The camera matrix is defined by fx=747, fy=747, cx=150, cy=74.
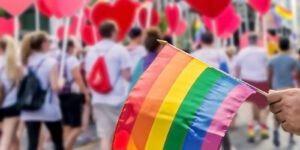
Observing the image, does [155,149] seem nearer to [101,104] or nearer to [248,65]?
[101,104]

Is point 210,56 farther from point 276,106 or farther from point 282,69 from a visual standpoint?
point 276,106

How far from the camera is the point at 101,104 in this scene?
8.96 metres

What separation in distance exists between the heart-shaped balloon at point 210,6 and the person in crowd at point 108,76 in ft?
8.43

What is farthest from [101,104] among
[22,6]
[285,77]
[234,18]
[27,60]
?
[234,18]

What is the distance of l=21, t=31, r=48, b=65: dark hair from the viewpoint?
8.43 m

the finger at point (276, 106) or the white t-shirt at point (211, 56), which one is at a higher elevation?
the finger at point (276, 106)

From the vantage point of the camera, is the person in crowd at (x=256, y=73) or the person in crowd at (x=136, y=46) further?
the person in crowd at (x=256, y=73)

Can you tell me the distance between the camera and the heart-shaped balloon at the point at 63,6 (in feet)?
38.6

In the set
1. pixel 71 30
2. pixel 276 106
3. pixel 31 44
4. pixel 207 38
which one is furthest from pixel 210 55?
pixel 71 30

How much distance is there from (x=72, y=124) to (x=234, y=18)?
19.5 ft

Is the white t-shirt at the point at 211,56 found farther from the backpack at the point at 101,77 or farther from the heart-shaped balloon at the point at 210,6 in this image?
the heart-shaped balloon at the point at 210,6

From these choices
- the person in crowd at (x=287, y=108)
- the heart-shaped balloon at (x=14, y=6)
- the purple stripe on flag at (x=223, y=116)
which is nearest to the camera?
the person in crowd at (x=287, y=108)

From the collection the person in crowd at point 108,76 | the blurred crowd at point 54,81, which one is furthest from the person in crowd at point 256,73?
the person in crowd at point 108,76

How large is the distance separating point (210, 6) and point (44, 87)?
3.70 m
